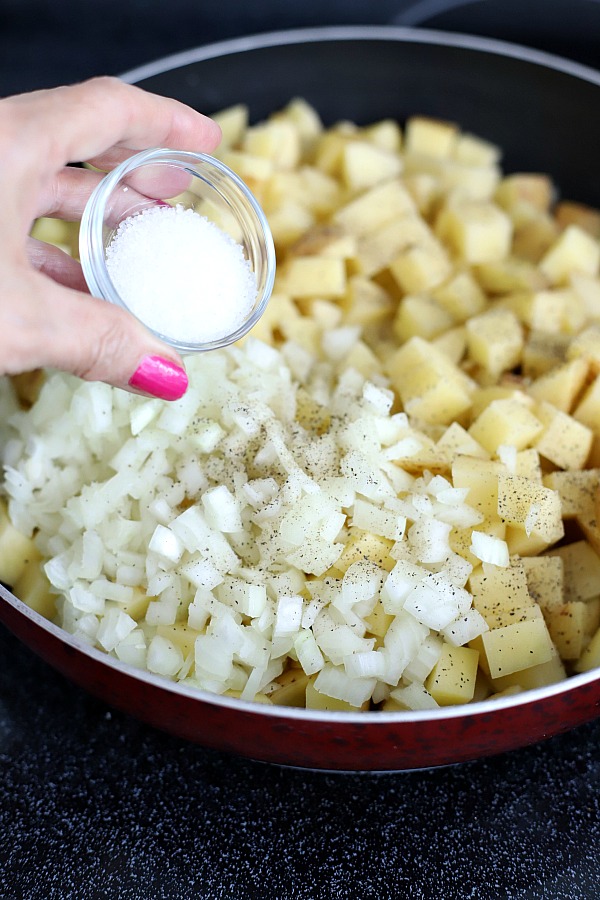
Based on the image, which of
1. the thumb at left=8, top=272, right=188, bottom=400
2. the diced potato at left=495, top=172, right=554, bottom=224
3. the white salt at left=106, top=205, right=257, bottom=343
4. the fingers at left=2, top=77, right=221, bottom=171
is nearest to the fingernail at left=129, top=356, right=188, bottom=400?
the thumb at left=8, top=272, right=188, bottom=400

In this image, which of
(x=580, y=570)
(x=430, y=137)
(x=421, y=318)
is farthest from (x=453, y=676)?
(x=430, y=137)

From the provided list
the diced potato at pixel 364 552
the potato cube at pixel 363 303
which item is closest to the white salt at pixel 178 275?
the diced potato at pixel 364 552

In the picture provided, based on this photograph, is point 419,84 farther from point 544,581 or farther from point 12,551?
point 12,551

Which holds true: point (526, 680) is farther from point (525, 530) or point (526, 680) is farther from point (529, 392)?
point (529, 392)

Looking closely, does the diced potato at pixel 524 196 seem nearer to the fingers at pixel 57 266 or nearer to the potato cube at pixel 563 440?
the potato cube at pixel 563 440

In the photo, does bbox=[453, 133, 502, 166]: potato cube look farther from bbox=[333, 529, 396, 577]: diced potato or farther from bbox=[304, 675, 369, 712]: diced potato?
bbox=[304, 675, 369, 712]: diced potato

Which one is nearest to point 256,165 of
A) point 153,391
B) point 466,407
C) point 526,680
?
point 466,407
